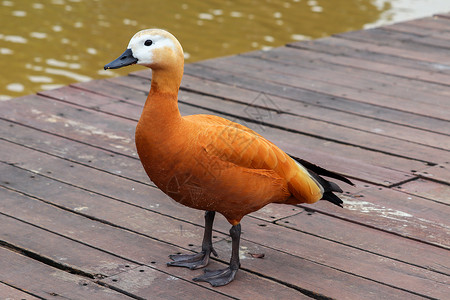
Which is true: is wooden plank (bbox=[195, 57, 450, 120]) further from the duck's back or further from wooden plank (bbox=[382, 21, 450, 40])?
the duck's back

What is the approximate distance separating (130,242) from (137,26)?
6.38 metres

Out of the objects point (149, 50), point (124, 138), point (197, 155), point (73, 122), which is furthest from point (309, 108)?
point (149, 50)

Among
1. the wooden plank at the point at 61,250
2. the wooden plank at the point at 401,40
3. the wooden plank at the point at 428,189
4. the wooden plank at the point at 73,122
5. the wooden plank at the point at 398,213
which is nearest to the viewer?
the wooden plank at the point at 61,250

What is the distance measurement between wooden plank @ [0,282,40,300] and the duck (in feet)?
2.13

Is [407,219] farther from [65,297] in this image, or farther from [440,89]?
[440,89]

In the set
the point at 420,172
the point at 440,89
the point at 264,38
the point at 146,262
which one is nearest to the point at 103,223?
the point at 146,262

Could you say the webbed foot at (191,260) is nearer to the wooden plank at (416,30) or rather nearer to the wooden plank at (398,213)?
the wooden plank at (398,213)

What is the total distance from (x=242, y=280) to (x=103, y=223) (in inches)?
31.8

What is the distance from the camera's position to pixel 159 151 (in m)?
2.76

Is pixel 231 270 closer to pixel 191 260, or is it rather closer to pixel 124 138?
pixel 191 260

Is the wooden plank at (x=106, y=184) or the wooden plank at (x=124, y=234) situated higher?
the wooden plank at (x=106, y=184)

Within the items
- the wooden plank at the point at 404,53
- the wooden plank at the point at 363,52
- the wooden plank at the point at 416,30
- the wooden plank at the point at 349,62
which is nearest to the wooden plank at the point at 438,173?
the wooden plank at the point at 349,62

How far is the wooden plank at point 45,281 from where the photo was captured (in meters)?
2.85

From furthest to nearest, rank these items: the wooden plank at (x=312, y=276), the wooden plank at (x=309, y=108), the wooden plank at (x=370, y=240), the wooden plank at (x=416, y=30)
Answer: the wooden plank at (x=416, y=30) → the wooden plank at (x=309, y=108) → the wooden plank at (x=370, y=240) → the wooden plank at (x=312, y=276)
